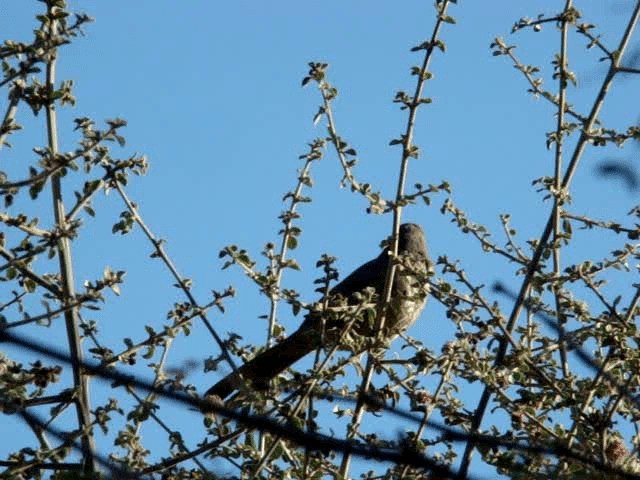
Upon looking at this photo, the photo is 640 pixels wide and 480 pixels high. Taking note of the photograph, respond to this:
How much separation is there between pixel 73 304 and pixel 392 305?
2442 millimetres

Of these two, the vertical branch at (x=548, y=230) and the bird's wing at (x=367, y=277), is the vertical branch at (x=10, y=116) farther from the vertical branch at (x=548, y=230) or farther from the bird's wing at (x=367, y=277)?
the bird's wing at (x=367, y=277)

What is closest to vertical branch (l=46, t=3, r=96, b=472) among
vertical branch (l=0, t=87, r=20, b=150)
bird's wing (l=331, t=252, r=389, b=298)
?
vertical branch (l=0, t=87, r=20, b=150)

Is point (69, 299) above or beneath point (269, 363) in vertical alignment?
beneath

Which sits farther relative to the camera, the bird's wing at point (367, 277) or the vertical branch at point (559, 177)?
the bird's wing at point (367, 277)

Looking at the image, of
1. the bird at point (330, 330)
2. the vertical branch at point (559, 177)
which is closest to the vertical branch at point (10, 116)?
the bird at point (330, 330)

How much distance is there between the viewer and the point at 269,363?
5.52 meters

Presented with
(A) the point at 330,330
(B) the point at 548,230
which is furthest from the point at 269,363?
(B) the point at 548,230

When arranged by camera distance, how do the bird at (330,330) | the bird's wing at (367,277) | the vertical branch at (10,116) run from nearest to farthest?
the vertical branch at (10,116) → the bird at (330,330) → the bird's wing at (367,277)

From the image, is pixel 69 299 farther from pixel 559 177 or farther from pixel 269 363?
pixel 559 177

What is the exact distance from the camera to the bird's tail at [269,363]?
17.0 ft

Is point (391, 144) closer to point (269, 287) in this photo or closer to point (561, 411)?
→ point (269, 287)

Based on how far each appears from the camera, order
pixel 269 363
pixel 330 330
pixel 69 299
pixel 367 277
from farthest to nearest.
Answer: pixel 367 277, pixel 269 363, pixel 330 330, pixel 69 299

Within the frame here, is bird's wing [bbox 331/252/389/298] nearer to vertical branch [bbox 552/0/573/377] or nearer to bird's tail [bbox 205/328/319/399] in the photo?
bird's tail [bbox 205/328/319/399]

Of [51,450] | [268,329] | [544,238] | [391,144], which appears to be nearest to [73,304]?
[51,450]
